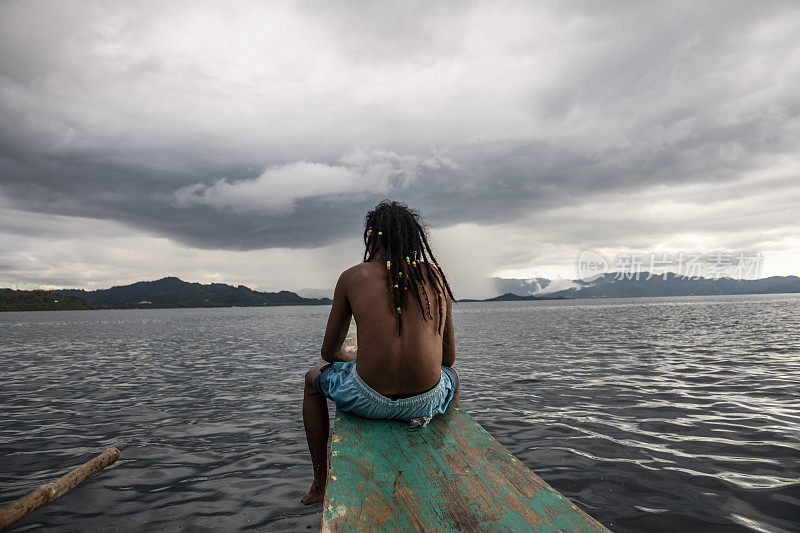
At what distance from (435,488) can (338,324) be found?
1.99 metres

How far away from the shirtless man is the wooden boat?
32cm

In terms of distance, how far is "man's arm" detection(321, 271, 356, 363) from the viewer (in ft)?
14.0

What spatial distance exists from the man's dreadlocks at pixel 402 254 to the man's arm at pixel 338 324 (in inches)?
18.8

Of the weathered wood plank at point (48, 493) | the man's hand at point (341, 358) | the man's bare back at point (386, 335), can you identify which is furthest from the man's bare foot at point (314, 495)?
the weathered wood plank at point (48, 493)

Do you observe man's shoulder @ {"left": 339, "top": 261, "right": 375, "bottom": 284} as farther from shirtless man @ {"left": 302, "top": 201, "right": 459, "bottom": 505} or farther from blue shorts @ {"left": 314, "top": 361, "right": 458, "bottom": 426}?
blue shorts @ {"left": 314, "top": 361, "right": 458, "bottom": 426}

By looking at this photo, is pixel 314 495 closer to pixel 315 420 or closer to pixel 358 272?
pixel 315 420

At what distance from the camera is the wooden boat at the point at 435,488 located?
2.44 m

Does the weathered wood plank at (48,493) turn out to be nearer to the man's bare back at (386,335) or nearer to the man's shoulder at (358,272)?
the man's bare back at (386,335)

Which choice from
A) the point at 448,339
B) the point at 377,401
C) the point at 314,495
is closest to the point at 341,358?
the point at 377,401

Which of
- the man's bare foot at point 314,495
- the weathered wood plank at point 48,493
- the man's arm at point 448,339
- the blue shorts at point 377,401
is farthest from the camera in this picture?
the man's bare foot at point 314,495

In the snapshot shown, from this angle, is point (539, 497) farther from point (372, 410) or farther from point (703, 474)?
point (703, 474)

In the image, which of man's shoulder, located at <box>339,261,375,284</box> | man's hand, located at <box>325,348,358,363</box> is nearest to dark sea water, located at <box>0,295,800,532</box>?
Answer: man's hand, located at <box>325,348,358,363</box>

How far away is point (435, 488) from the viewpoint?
288 centimetres

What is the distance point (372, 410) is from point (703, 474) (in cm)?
420
